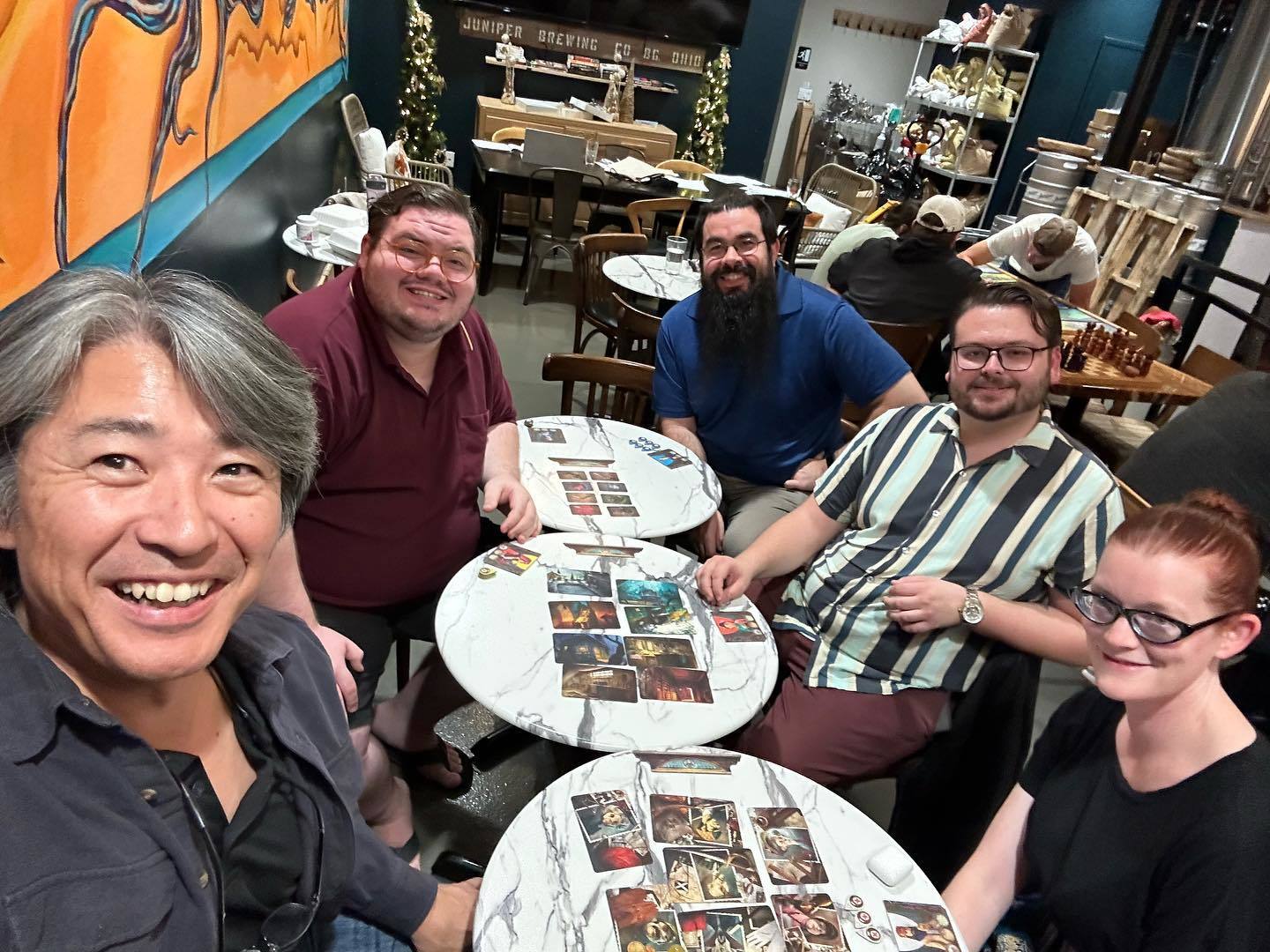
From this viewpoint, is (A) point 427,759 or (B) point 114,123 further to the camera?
Result: (A) point 427,759

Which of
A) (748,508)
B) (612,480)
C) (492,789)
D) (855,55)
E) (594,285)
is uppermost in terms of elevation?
Result: (855,55)

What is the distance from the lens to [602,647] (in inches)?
62.9

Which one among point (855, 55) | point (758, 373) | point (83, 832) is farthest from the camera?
point (855, 55)

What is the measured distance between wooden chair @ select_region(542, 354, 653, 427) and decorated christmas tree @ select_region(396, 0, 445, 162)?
16.9 ft

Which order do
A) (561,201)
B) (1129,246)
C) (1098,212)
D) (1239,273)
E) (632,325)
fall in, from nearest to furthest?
(632,325), (561,201), (1129,246), (1239,273), (1098,212)

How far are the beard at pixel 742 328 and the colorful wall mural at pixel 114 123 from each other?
5.11 ft

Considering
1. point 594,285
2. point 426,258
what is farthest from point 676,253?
point 426,258

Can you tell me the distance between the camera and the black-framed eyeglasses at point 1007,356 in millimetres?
1705

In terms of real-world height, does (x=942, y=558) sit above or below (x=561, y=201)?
below

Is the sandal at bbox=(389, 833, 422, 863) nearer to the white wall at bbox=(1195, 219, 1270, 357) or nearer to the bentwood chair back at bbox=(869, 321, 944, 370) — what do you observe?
the bentwood chair back at bbox=(869, 321, 944, 370)

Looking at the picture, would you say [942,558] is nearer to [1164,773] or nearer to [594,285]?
[1164,773]

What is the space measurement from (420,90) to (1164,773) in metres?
7.17

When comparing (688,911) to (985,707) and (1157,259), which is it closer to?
(985,707)

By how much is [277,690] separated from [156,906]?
30 centimetres
